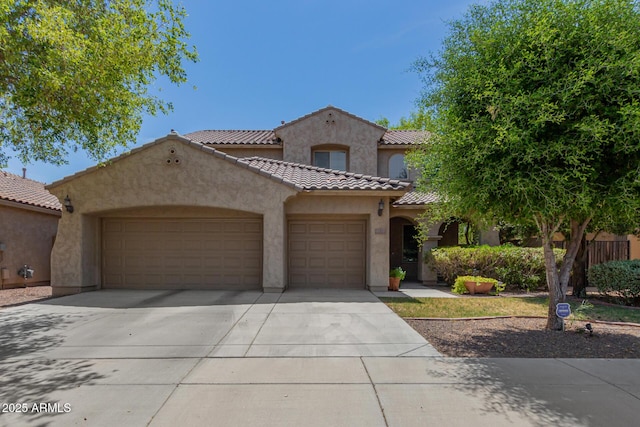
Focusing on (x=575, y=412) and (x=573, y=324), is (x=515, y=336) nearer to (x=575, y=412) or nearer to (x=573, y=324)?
(x=573, y=324)

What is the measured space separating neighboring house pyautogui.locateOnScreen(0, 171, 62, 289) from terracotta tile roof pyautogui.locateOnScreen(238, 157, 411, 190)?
930 centimetres

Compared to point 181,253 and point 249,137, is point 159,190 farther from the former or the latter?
point 249,137

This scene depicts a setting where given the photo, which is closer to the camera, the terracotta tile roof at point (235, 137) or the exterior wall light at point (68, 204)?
the exterior wall light at point (68, 204)

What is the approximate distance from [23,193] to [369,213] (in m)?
14.7

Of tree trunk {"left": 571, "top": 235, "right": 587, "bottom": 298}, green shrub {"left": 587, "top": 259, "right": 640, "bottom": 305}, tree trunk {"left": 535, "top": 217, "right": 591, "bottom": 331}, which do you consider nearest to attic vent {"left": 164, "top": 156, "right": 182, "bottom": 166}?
tree trunk {"left": 535, "top": 217, "right": 591, "bottom": 331}

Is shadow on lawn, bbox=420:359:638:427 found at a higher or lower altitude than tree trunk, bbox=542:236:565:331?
lower

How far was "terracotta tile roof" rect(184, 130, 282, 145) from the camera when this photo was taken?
17578 millimetres

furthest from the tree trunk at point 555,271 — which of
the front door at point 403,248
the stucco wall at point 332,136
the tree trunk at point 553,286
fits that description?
the stucco wall at point 332,136

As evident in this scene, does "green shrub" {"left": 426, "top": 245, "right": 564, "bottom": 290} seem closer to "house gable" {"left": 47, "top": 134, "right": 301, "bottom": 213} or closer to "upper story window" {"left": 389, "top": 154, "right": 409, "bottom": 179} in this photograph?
"upper story window" {"left": 389, "top": 154, "right": 409, "bottom": 179}

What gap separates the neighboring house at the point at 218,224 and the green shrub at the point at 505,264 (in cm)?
152

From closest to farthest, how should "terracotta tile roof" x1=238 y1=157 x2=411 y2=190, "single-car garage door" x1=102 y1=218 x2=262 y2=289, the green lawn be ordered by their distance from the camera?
the green lawn < "terracotta tile roof" x1=238 y1=157 x2=411 y2=190 < "single-car garage door" x1=102 y1=218 x2=262 y2=289

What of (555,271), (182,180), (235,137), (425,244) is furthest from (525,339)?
(235,137)

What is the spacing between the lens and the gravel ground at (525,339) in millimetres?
5637

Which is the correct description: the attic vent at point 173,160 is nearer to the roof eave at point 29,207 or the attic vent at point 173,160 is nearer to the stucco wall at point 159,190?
the stucco wall at point 159,190
